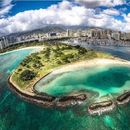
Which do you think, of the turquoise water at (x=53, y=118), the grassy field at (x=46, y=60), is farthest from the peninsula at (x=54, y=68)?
the turquoise water at (x=53, y=118)

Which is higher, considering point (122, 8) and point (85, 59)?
point (122, 8)

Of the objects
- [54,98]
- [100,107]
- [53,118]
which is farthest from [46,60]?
[100,107]

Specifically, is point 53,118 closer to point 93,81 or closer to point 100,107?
point 100,107

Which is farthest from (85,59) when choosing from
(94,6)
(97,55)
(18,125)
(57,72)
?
(18,125)

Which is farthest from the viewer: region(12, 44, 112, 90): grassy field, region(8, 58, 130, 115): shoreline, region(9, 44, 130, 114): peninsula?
region(12, 44, 112, 90): grassy field

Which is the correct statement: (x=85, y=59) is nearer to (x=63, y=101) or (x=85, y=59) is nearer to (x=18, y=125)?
(x=63, y=101)

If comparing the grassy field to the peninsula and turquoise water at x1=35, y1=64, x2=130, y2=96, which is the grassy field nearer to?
the peninsula

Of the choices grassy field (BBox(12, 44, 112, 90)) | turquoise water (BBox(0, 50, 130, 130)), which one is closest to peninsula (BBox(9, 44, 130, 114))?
grassy field (BBox(12, 44, 112, 90))

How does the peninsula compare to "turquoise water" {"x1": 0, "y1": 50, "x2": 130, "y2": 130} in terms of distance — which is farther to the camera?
the peninsula
